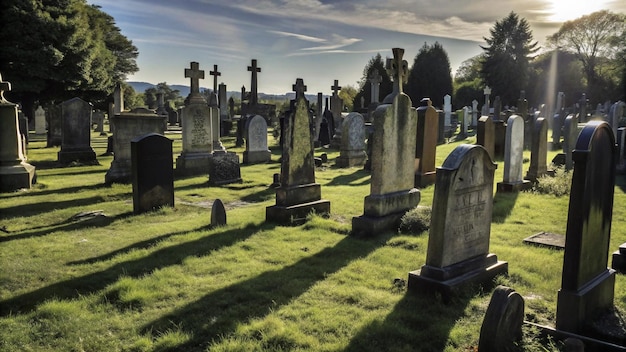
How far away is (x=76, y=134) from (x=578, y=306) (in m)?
17.5

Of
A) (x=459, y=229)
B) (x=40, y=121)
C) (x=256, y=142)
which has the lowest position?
(x=459, y=229)

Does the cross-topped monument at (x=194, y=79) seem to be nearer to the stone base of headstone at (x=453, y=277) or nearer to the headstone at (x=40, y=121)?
the stone base of headstone at (x=453, y=277)

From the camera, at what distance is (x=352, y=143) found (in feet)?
57.7

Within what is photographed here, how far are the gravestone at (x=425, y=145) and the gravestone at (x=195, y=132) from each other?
7.03 meters

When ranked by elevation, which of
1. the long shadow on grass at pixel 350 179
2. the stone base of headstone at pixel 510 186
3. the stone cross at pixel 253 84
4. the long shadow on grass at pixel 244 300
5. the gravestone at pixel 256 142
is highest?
the stone cross at pixel 253 84

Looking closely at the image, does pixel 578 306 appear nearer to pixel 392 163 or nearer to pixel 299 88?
pixel 392 163

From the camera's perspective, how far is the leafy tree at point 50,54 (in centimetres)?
2603

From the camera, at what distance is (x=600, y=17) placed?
168ft

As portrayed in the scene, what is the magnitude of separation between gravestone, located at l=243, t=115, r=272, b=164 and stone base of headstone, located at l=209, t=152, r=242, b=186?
435 centimetres

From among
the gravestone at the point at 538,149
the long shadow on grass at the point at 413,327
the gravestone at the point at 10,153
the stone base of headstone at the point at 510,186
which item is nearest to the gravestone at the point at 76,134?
the gravestone at the point at 10,153

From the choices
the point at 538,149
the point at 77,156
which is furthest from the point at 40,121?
the point at 538,149

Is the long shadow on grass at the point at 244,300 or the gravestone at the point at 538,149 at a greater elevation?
the gravestone at the point at 538,149

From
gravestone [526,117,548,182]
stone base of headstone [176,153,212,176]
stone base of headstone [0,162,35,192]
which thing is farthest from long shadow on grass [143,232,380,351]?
stone base of headstone [176,153,212,176]

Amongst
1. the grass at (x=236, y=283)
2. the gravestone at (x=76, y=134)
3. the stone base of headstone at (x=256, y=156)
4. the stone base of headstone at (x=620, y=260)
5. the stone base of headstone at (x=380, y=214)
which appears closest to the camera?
the grass at (x=236, y=283)
